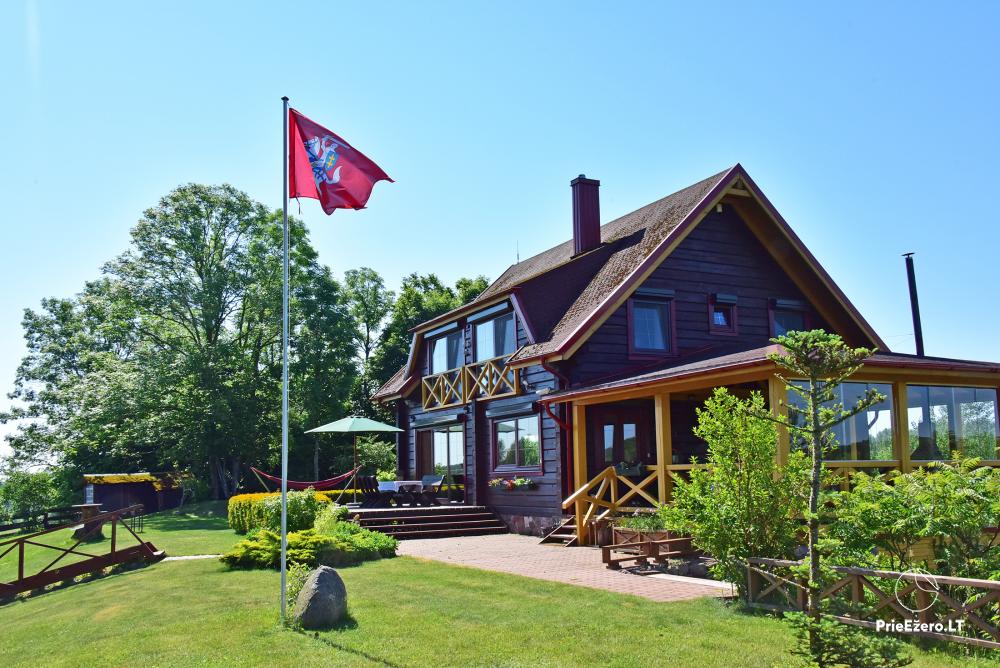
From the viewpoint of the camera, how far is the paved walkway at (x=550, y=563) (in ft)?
32.8

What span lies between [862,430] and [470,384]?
Answer: 956 cm

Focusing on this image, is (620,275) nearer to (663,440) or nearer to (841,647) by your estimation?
(663,440)

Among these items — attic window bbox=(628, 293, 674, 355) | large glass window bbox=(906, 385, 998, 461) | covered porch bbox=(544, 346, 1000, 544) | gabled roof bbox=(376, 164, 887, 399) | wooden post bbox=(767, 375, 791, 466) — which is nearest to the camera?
wooden post bbox=(767, 375, 791, 466)

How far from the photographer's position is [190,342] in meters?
35.1

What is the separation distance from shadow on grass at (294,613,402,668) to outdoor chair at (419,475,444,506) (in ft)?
39.2

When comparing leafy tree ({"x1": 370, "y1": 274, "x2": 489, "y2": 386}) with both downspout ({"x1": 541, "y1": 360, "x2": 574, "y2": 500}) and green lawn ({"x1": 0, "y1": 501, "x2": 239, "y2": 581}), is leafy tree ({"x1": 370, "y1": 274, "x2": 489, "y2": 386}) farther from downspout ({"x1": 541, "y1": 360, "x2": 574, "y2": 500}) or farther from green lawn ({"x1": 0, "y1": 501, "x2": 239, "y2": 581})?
downspout ({"x1": 541, "y1": 360, "x2": 574, "y2": 500})

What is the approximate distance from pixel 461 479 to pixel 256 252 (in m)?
18.2

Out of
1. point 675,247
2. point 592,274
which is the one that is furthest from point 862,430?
point 592,274

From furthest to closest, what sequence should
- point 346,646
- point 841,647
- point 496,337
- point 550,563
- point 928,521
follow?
point 496,337 → point 550,563 → point 928,521 → point 346,646 → point 841,647

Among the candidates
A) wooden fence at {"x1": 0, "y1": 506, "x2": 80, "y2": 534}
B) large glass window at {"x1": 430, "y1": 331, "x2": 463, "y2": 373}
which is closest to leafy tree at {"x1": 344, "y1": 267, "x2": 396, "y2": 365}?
wooden fence at {"x1": 0, "y1": 506, "x2": 80, "y2": 534}

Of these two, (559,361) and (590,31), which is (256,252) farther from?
(590,31)

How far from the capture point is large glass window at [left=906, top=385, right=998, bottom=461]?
46.3ft

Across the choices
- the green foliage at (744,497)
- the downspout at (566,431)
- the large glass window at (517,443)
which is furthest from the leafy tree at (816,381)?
the large glass window at (517,443)

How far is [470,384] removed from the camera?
2050 cm
